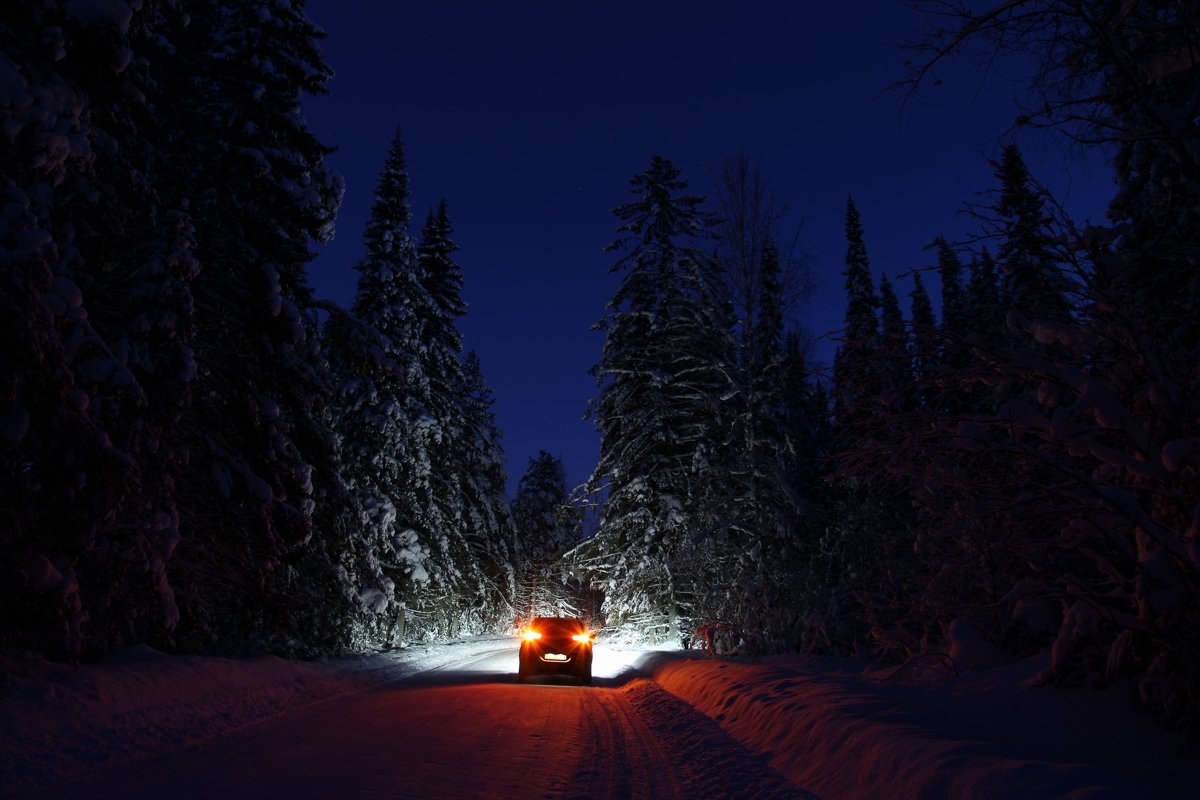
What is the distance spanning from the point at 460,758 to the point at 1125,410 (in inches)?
258

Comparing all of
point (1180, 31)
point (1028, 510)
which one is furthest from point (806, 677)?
point (1180, 31)

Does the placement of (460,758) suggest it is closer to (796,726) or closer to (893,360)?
(796,726)

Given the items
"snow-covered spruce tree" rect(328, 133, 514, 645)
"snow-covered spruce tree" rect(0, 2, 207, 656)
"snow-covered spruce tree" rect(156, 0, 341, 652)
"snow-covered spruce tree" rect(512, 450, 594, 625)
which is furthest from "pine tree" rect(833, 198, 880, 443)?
"snow-covered spruce tree" rect(512, 450, 594, 625)

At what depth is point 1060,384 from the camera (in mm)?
5996

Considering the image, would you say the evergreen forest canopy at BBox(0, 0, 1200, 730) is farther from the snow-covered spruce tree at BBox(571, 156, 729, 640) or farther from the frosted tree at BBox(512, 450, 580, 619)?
the frosted tree at BBox(512, 450, 580, 619)

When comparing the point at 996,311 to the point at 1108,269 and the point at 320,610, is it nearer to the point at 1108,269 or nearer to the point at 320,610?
the point at 1108,269

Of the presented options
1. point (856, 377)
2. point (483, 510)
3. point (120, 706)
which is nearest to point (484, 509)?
point (483, 510)

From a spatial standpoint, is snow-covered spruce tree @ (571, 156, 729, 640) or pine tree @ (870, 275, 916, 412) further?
snow-covered spruce tree @ (571, 156, 729, 640)

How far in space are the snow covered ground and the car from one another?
379cm

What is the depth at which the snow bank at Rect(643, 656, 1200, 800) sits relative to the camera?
474 centimetres

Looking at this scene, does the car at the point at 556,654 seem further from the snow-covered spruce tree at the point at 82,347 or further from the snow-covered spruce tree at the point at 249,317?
the snow-covered spruce tree at the point at 82,347

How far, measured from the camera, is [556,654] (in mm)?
17047

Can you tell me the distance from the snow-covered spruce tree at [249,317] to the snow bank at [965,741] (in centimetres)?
793

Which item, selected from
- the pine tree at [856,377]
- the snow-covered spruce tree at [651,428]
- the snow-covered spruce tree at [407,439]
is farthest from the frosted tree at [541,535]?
the pine tree at [856,377]
